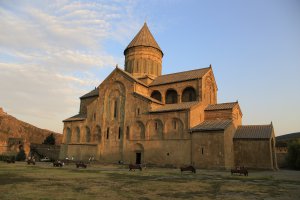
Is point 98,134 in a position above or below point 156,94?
below

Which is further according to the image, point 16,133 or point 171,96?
point 16,133

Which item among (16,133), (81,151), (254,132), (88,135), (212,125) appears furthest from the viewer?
(16,133)

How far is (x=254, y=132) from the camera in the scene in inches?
1000

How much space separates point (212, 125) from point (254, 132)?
4.77 meters

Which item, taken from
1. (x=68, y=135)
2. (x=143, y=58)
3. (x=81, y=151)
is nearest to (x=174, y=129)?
(x=81, y=151)

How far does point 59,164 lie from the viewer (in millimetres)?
23750

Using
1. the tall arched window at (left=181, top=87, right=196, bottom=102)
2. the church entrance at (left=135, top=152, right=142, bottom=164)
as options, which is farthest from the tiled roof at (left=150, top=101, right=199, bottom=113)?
the church entrance at (left=135, top=152, right=142, bottom=164)

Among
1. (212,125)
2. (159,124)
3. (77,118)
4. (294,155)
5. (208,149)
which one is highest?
(77,118)

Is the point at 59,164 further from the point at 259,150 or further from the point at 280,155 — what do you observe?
the point at 280,155

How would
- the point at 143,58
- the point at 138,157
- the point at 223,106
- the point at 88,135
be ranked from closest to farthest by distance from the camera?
the point at 223,106 < the point at 138,157 < the point at 88,135 < the point at 143,58

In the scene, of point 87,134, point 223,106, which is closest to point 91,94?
point 87,134

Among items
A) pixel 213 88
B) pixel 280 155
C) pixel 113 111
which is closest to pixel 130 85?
pixel 113 111

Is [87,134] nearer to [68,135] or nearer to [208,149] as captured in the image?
[68,135]

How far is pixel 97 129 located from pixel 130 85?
23.7 feet
